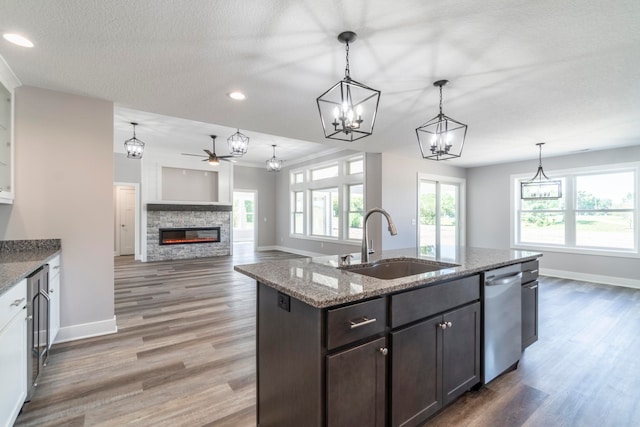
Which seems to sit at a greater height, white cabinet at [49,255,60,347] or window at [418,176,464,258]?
window at [418,176,464,258]

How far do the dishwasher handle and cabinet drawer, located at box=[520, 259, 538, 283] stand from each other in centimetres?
16

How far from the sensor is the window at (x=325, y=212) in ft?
25.6

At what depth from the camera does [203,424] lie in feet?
5.87

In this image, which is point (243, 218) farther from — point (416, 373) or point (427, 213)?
point (416, 373)

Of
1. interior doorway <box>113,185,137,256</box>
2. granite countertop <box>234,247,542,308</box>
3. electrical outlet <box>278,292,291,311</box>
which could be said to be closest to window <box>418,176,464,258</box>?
granite countertop <box>234,247,542,308</box>

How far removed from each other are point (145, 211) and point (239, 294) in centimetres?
475

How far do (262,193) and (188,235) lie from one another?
2.65 m

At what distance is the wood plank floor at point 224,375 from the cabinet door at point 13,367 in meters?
0.25

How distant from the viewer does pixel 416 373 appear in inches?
63.9

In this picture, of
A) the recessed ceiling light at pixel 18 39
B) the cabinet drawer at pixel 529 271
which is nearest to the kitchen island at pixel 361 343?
the cabinet drawer at pixel 529 271

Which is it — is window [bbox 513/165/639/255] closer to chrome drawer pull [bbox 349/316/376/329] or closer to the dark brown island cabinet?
the dark brown island cabinet

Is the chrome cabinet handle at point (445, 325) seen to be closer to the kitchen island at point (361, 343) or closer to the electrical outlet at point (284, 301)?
the kitchen island at point (361, 343)

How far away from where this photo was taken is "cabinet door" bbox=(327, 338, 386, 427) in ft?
4.24

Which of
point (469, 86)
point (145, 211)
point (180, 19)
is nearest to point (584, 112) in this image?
point (469, 86)
